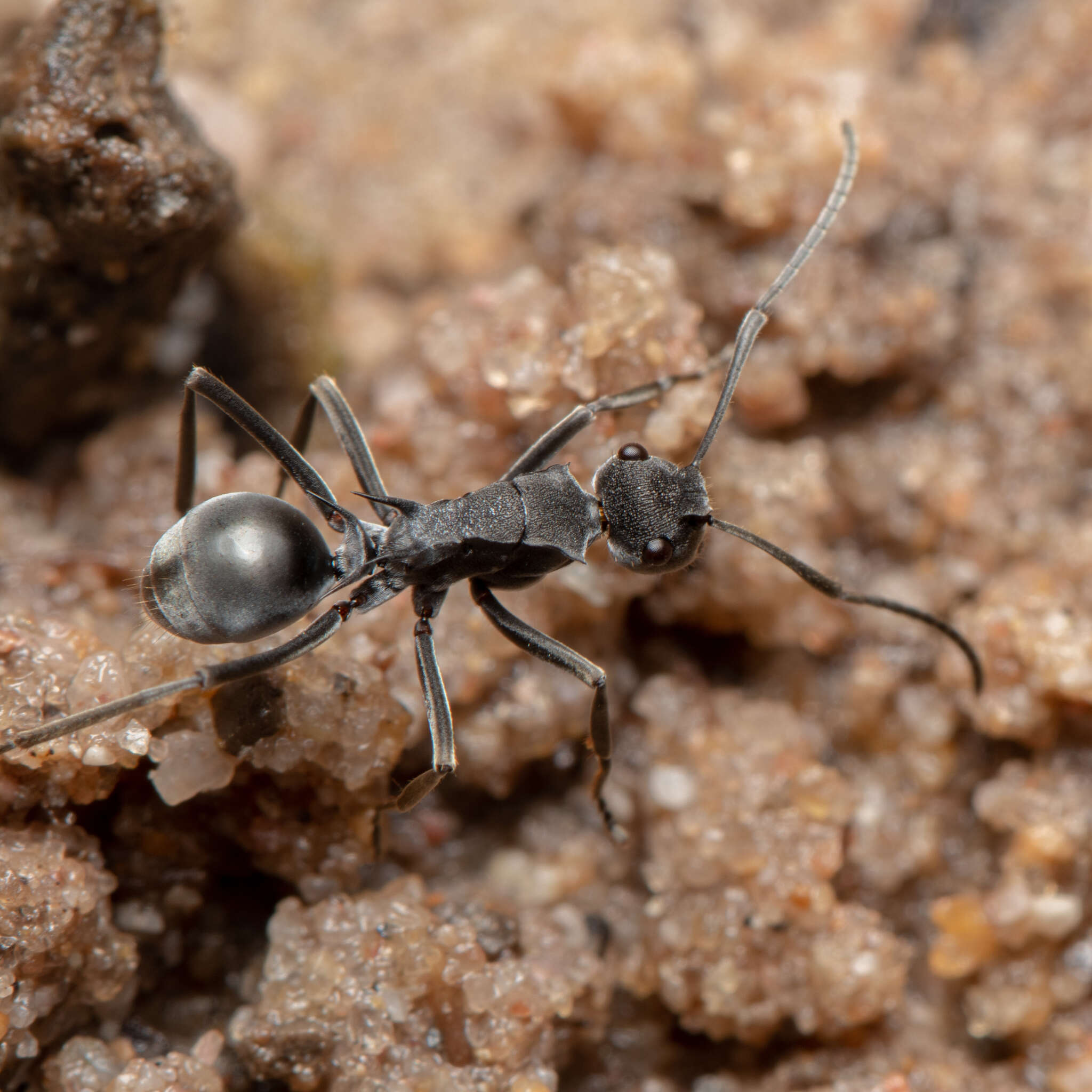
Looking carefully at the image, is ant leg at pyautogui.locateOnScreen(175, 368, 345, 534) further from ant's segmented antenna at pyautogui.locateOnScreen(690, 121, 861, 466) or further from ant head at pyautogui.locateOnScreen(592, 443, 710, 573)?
ant's segmented antenna at pyautogui.locateOnScreen(690, 121, 861, 466)

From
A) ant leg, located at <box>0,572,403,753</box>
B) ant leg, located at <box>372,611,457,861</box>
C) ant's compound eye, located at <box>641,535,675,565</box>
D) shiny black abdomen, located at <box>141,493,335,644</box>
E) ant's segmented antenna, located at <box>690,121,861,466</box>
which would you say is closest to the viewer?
ant leg, located at <box>0,572,403,753</box>

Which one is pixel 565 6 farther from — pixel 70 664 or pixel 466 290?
pixel 70 664

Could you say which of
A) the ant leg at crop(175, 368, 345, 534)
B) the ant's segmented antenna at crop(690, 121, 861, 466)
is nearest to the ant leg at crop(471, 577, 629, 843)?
the ant leg at crop(175, 368, 345, 534)

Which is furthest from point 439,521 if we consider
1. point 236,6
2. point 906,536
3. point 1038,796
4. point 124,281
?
point 236,6

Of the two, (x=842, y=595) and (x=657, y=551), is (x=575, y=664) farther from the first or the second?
(x=842, y=595)

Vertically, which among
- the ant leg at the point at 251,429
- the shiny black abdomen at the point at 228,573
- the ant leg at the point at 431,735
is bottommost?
the ant leg at the point at 431,735

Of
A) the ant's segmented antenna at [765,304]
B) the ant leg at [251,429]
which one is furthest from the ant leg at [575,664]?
the ant's segmented antenna at [765,304]

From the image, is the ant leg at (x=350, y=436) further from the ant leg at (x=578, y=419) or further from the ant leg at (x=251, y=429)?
the ant leg at (x=578, y=419)
